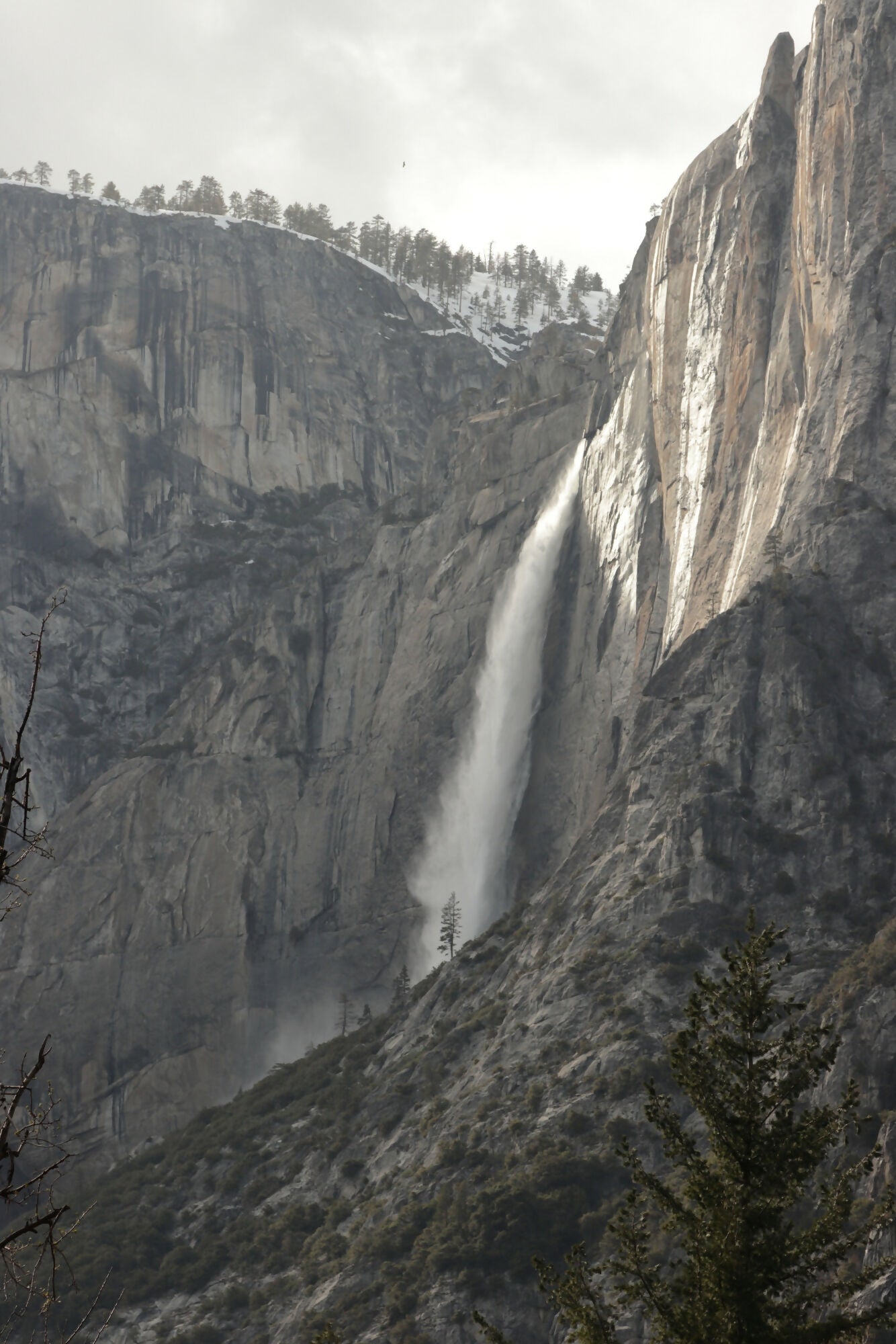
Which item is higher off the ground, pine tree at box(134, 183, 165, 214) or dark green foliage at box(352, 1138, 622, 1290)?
pine tree at box(134, 183, 165, 214)

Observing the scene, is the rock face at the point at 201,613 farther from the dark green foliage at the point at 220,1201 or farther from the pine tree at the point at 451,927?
the dark green foliage at the point at 220,1201

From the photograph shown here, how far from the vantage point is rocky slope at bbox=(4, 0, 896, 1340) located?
4872cm

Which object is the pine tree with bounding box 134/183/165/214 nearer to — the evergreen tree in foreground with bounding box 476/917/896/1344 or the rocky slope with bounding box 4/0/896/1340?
the rocky slope with bounding box 4/0/896/1340

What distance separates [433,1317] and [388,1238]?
467cm

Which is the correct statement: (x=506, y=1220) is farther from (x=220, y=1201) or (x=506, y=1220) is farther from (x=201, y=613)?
(x=201, y=613)

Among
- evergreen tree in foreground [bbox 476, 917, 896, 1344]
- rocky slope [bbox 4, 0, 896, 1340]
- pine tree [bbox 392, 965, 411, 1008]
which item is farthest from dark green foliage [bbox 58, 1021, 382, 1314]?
evergreen tree in foreground [bbox 476, 917, 896, 1344]

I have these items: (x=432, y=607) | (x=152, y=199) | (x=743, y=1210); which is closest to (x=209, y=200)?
(x=152, y=199)

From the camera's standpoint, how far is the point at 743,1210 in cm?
1792

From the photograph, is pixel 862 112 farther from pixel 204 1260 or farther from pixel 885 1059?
pixel 204 1260

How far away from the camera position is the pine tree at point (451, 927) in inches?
3098

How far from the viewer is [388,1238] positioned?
48.4m

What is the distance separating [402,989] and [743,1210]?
61980 millimetres

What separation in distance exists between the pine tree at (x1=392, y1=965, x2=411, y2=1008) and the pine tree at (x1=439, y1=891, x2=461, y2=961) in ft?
7.73

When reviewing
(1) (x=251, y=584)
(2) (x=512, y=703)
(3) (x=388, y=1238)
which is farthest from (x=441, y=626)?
(3) (x=388, y=1238)
